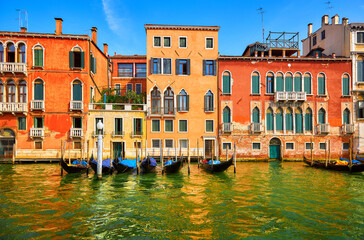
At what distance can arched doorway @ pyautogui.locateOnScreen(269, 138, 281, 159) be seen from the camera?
851 inches

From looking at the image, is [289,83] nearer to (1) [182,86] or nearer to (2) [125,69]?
(1) [182,86]

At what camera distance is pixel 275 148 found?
2166 centimetres

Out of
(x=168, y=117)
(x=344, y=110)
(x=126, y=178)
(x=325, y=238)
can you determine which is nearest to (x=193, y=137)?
(x=168, y=117)

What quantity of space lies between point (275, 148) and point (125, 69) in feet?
54.5

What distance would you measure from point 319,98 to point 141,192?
18.4 m

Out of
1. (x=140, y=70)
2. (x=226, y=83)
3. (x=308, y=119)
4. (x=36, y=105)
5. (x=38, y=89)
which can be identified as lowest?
(x=308, y=119)

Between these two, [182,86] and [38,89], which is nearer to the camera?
[38,89]

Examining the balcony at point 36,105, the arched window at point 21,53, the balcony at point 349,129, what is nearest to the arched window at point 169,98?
the balcony at point 36,105

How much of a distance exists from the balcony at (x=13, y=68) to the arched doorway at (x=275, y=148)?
20682 millimetres

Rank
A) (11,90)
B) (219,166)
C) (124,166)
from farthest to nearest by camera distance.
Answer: (11,90), (124,166), (219,166)

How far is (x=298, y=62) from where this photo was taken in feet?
71.5

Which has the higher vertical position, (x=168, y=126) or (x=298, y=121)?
(x=298, y=121)

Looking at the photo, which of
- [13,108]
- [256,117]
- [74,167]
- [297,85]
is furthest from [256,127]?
[13,108]

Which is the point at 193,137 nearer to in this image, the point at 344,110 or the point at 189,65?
the point at 189,65
